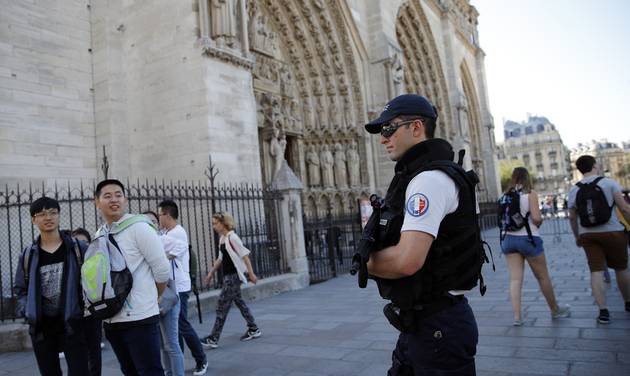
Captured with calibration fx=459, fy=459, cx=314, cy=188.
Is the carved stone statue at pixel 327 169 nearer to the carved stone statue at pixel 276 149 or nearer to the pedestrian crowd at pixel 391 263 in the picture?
the carved stone statue at pixel 276 149

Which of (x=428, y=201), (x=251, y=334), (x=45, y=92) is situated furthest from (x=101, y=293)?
(x=45, y=92)

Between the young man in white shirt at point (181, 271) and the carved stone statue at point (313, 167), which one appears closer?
the young man in white shirt at point (181, 271)

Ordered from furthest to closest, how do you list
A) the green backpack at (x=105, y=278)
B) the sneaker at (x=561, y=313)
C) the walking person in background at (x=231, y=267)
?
the walking person in background at (x=231, y=267), the sneaker at (x=561, y=313), the green backpack at (x=105, y=278)

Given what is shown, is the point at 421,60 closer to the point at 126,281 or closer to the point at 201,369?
the point at 201,369

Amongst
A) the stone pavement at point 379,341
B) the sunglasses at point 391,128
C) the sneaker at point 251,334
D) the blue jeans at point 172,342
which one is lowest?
the stone pavement at point 379,341

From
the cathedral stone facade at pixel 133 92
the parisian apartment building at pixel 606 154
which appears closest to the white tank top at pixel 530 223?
the cathedral stone facade at pixel 133 92

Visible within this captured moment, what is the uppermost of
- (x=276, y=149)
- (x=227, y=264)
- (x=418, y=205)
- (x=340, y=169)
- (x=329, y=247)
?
(x=276, y=149)

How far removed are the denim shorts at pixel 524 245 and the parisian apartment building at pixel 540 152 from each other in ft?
269

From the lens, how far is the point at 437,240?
1796 mm

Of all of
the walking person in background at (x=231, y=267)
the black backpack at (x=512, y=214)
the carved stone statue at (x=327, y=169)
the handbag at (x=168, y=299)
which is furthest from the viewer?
the carved stone statue at (x=327, y=169)

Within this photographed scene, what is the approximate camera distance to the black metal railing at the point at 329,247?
10.7m

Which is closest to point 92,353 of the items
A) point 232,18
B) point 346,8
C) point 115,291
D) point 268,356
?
point 115,291

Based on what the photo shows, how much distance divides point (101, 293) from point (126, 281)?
0.15m

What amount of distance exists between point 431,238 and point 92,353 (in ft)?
9.20
